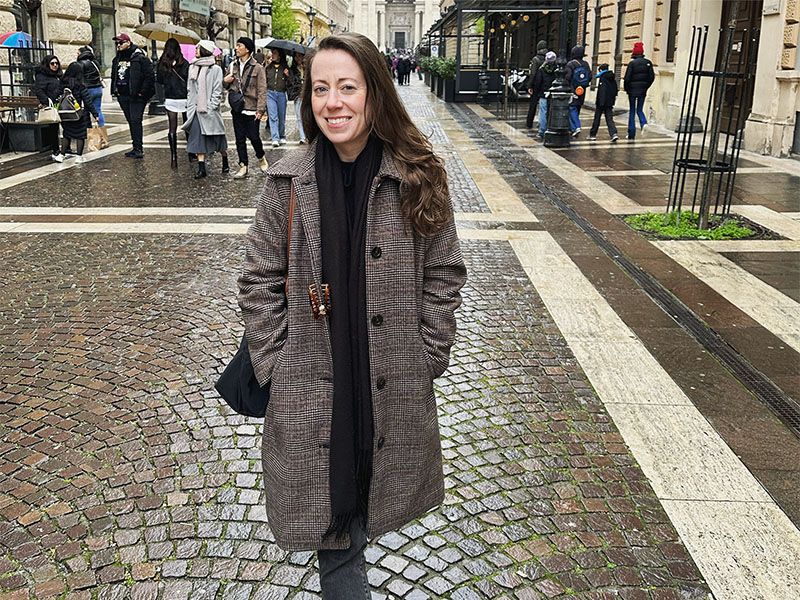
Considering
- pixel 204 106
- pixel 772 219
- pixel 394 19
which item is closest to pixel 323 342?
pixel 772 219

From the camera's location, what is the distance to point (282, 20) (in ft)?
171

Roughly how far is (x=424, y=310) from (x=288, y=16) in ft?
177

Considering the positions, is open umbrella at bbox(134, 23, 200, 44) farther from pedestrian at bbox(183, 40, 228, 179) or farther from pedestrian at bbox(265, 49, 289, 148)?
pedestrian at bbox(183, 40, 228, 179)

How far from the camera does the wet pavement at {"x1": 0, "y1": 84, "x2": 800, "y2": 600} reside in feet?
9.62

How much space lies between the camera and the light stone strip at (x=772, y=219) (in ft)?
27.3

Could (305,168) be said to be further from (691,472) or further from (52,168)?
(52,168)

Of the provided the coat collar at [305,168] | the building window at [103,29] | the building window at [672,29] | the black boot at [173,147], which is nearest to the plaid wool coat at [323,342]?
the coat collar at [305,168]

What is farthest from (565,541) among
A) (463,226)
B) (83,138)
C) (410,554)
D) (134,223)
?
(83,138)

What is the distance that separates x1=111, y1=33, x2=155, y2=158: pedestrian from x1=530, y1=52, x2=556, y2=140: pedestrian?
25.8 ft

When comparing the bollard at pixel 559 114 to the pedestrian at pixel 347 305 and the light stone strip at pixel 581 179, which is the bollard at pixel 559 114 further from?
the pedestrian at pixel 347 305

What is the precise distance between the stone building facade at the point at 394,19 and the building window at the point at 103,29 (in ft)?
408

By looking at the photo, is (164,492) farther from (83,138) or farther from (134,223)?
(83,138)

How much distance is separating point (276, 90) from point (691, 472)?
41.1ft

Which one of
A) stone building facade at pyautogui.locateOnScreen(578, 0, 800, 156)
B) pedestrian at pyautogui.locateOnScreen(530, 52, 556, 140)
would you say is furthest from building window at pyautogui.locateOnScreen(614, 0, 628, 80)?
pedestrian at pyautogui.locateOnScreen(530, 52, 556, 140)
